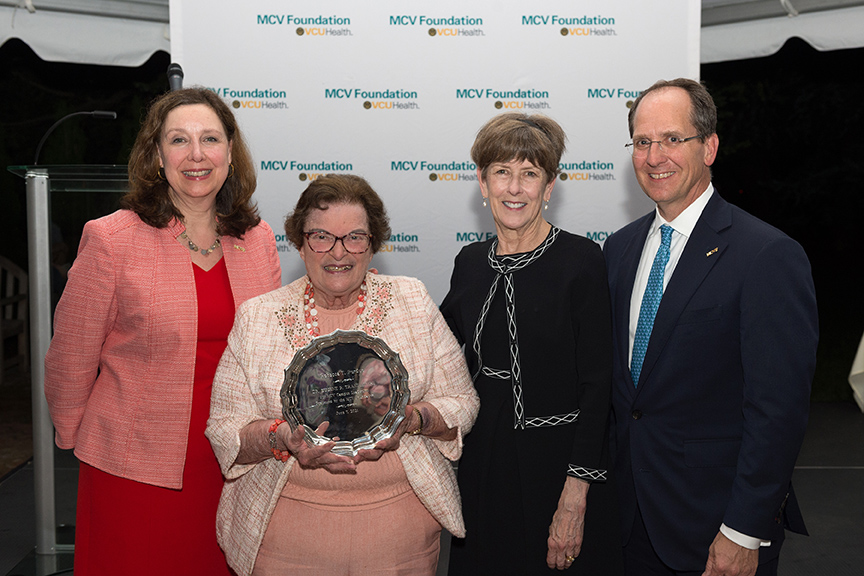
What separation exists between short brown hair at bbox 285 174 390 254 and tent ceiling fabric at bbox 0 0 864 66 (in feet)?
10.3

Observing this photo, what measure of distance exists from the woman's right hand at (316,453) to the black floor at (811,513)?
8.17ft

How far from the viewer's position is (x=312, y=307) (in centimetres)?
211

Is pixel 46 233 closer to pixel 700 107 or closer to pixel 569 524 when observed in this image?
pixel 569 524

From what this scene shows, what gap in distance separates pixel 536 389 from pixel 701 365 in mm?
473

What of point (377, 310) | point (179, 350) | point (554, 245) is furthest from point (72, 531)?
point (554, 245)

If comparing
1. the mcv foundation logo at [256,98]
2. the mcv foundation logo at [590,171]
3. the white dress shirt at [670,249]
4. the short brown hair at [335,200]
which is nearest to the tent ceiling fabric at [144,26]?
the mcv foundation logo at [256,98]

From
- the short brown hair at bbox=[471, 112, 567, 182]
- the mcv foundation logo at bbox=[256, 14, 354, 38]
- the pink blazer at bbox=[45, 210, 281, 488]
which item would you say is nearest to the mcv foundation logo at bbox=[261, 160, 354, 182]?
the mcv foundation logo at bbox=[256, 14, 354, 38]

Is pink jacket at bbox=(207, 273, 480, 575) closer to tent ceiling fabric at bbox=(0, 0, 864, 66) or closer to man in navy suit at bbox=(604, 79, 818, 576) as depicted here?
man in navy suit at bbox=(604, 79, 818, 576)

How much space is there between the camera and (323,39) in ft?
14.2

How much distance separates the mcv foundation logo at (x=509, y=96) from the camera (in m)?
4.35

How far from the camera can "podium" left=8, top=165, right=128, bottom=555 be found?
3660 millimetres

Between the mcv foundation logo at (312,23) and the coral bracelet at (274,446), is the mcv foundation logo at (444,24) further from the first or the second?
the coral bracelet at (274,446)

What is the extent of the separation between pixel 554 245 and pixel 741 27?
10.8 ft

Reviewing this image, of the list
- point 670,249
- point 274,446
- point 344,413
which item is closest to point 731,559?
point 670,249
